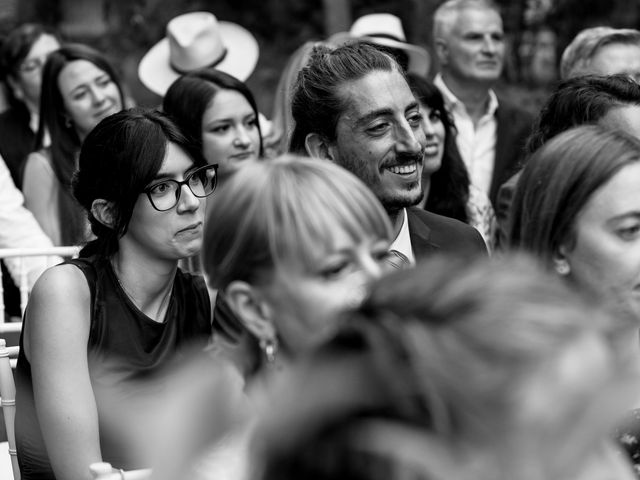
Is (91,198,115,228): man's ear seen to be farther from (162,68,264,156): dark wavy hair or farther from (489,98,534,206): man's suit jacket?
(489,98,534,206): man's suit jacket

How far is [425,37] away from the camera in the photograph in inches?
321

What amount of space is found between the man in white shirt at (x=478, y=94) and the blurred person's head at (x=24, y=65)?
2.28 m

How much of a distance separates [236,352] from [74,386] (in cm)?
90

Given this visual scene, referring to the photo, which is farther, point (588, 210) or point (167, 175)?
point (167, 175)

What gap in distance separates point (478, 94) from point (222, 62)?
161 centimetres

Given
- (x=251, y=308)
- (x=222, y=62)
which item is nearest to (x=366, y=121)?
(x=251, y=308)

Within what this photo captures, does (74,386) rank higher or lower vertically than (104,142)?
lower

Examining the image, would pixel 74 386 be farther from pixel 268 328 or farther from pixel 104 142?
pixel 268 328

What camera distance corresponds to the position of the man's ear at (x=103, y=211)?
10.2 ft

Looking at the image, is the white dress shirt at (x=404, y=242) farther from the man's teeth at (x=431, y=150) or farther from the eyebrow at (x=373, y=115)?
the man's teeth at (x=431, y=150)

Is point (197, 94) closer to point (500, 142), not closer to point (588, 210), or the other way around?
point (500, 142)

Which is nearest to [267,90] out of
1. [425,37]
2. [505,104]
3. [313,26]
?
[313,26]

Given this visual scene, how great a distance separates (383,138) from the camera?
3.38 meters

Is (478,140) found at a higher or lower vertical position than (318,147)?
lower
